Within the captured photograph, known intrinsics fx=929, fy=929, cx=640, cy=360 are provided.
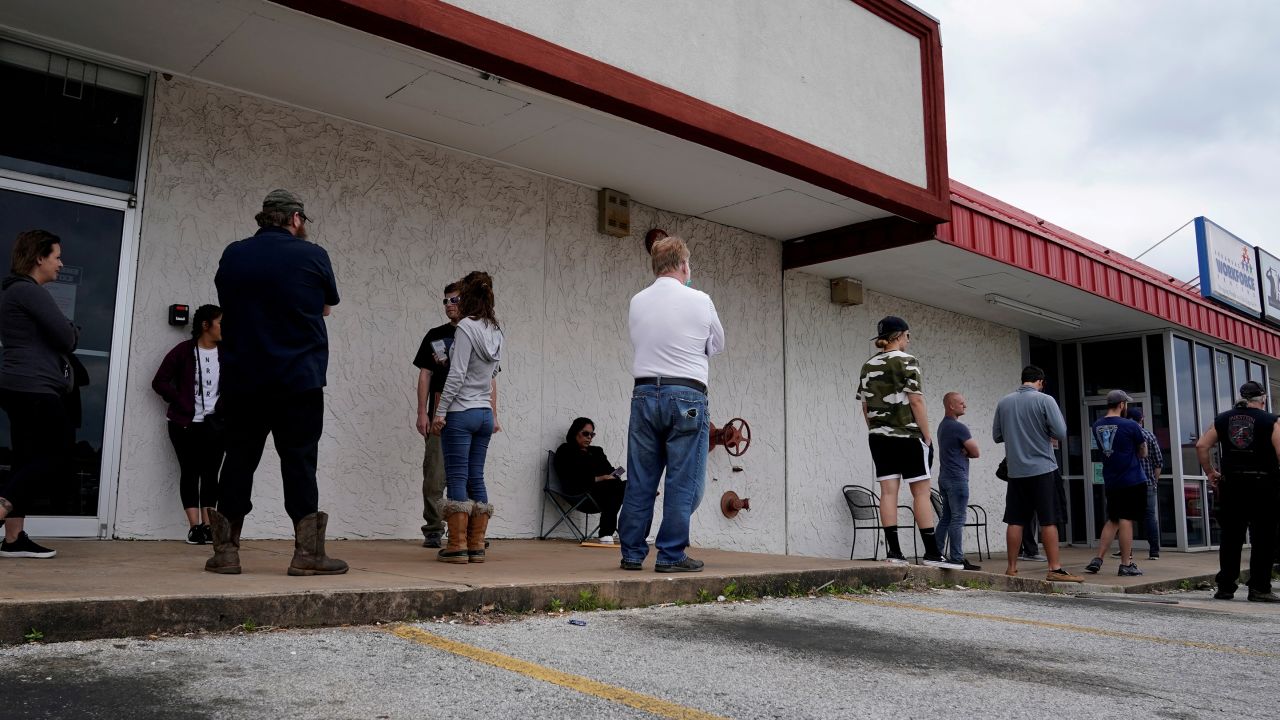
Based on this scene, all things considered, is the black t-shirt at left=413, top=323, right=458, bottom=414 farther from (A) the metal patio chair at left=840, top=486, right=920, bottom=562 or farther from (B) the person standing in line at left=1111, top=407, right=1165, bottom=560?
(B) the person standing in line at left=1111, top=407, right=1165, bottom=560

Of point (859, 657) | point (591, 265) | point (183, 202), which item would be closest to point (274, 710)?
point (859, 657)

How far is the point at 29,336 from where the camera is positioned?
4762mm

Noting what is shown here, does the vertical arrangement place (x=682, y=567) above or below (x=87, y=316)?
below

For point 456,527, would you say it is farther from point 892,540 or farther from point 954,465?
point 954,465

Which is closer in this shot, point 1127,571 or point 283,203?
point 283,203

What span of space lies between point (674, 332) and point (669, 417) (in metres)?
0.46

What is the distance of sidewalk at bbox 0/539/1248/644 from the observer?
3090 millimetres

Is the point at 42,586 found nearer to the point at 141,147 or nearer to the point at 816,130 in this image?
the point at 141,147

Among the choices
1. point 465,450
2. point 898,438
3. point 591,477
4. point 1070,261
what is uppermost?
point 1070,261

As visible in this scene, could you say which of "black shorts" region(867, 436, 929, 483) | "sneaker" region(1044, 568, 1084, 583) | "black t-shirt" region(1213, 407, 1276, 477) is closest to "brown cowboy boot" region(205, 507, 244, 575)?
"black shorts" region(867, 436, 929, 483)

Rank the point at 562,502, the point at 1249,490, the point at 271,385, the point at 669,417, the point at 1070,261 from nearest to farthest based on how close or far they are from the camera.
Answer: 1. the point at 271,385
2. the point at 669,417
3. the point at 1249,490
4. the point at 562,502
5. the point at 1070,261

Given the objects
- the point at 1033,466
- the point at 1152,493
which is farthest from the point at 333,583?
the point at 1152,493

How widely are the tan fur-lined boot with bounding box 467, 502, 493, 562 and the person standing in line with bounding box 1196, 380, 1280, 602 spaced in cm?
532

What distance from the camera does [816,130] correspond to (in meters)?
8.09
